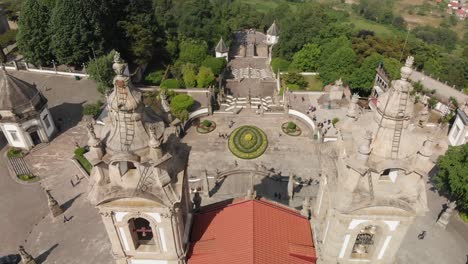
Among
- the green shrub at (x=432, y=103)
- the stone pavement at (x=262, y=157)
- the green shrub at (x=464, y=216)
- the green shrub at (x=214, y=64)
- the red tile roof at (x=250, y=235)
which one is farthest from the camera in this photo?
the green shrub at (x=214, y=64)

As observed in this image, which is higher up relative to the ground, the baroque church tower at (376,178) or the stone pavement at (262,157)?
the baroque church tower at (376,178)

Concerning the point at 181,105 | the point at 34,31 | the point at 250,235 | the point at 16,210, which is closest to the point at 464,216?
the point at 250,235

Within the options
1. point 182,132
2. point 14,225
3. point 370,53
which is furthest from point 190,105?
point 370,53

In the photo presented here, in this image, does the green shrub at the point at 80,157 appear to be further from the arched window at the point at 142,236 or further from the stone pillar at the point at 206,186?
the arched window at the point at 142,236

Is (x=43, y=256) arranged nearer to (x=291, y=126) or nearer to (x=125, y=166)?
(x=125, y=166)

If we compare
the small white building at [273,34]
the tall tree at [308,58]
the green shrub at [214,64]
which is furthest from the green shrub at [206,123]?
the small white building at [273,34]

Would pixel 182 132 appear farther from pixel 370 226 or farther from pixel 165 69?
pixel 370 226
